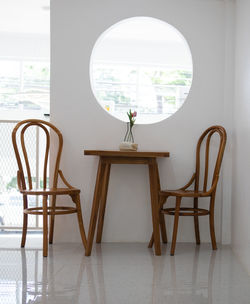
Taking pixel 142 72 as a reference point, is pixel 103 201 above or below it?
below

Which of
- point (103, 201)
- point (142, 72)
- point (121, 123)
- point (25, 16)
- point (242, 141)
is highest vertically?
point (25, 16)

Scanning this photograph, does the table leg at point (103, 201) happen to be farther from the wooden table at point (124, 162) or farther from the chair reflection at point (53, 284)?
the chair reflection at point (53, 284)

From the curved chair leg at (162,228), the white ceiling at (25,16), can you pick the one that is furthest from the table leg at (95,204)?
the white ceiling at (25,16)

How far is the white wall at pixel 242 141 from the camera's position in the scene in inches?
119

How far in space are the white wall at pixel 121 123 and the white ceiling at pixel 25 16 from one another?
1782mm

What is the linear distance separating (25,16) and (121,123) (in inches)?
121

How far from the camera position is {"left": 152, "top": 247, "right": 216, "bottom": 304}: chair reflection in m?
2.20

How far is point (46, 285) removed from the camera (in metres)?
2.36

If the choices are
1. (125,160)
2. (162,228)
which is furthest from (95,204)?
(162,228)

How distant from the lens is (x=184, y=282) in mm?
2479

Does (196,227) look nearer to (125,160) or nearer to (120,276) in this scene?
(125,160)

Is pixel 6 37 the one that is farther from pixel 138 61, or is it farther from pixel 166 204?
pixel 166 204

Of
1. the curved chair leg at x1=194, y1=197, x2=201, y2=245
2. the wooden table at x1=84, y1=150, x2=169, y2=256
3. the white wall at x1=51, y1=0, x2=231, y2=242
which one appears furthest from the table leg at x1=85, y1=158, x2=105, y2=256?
the curved chair leg at x1=194, y1=197, x2=201, y2=245

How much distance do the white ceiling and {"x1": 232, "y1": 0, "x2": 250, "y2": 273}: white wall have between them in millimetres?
2631
